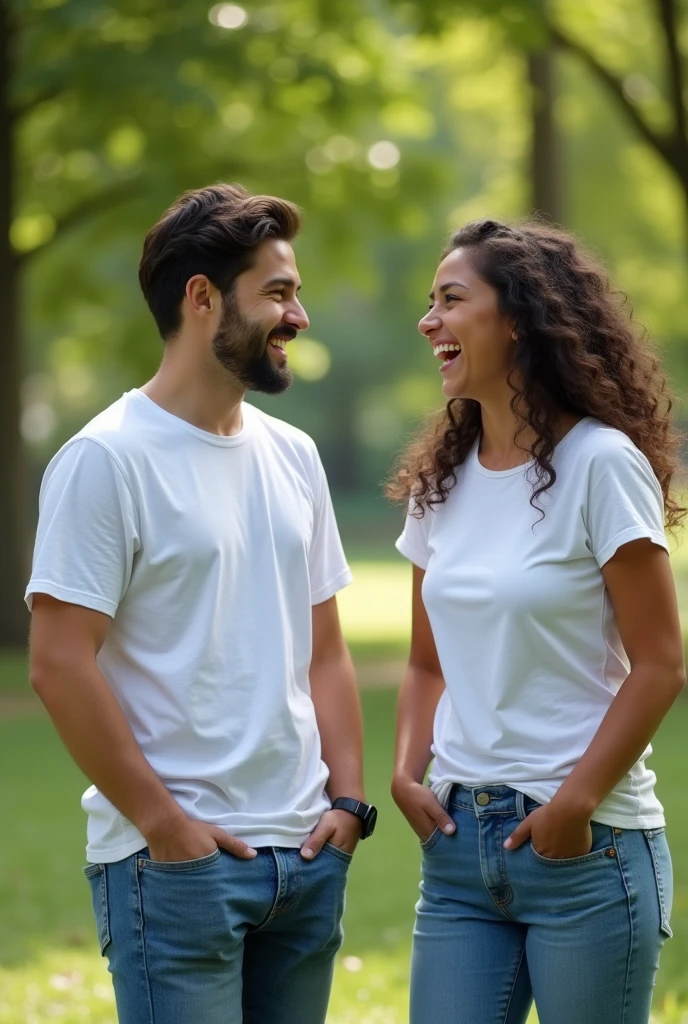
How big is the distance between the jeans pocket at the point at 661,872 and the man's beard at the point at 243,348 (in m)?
1.30

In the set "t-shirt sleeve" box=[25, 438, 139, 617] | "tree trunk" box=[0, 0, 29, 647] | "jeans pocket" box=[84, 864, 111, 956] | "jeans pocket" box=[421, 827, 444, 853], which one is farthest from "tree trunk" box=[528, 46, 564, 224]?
"jeans pocket" box=[84, 864, 111, 956]

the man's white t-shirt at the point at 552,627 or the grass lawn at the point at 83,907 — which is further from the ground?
the man's white t-shirt at the point at 552,627

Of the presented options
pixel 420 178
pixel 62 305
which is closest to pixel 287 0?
pixel 420 178

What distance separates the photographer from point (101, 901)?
3.01 meters

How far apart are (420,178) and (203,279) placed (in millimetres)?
12570

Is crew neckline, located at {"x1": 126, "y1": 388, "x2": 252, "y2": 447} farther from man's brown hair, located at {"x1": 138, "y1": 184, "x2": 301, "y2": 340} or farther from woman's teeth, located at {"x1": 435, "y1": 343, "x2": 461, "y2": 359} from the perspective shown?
woman's teeth, located at {"x1": 435, "y1": 343, "x2": 461, "y2": 359}

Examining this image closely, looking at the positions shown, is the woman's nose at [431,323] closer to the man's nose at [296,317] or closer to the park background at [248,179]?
the man's nose at [296,317]

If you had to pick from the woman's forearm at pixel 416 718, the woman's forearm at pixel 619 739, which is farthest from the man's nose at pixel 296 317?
the woman's forearm at pixel 619 739

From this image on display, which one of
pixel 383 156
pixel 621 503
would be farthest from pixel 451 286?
pixel 383 156

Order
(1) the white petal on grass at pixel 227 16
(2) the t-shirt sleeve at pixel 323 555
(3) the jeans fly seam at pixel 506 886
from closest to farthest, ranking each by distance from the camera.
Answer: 1. (3) the jeans fly seam at pixel 506 886
2. (2) the t-shirt sleeve at pixel 323 555
3. (1) the white petal on grass at pixel 227 16

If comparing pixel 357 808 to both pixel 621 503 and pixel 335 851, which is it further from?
pixel 621 503

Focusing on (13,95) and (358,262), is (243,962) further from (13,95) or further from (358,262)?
(358,262)

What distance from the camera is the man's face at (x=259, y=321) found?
3.20 m

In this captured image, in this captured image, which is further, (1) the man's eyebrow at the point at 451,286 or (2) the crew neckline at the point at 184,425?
(1) the man's eyebrow at the point at 451,286
